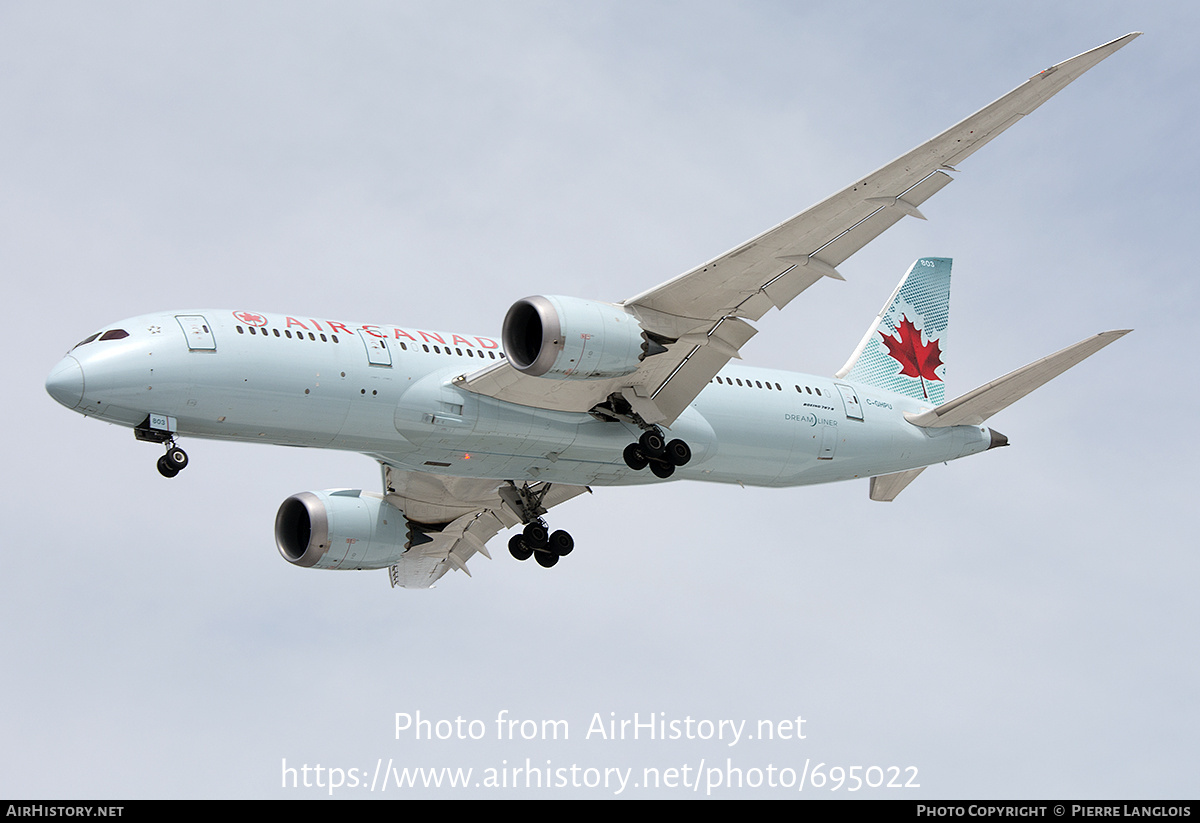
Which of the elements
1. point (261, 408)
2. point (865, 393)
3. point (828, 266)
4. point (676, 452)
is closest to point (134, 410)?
point (261, 408)

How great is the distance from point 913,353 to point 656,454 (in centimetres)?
1161

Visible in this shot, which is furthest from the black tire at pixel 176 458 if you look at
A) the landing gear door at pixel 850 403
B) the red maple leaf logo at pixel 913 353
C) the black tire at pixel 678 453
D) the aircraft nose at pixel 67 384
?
the red maple leaf logo at pixel 913 353

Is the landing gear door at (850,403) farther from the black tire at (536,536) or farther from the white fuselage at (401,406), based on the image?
the black tire at (536,536)

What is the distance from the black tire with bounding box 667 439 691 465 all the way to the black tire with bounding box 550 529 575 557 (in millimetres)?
4297

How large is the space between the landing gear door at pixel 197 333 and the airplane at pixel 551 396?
35 millimetres

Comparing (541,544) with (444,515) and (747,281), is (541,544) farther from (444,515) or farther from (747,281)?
(747,281)

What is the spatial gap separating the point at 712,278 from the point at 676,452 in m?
4.30

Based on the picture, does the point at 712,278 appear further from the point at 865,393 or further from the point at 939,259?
the point at 939,259

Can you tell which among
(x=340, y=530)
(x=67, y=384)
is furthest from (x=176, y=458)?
(x=340, y=530)

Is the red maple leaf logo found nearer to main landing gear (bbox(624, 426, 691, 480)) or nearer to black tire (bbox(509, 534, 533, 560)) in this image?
main landing gear (bbox(624, 426, 691, 480))

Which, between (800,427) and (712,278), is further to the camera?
(800,427)

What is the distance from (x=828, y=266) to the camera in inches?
1022

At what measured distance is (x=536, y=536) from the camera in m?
31.4

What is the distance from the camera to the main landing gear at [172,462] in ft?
79.4
